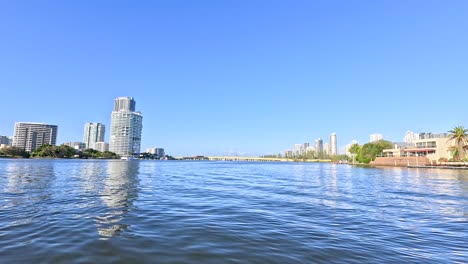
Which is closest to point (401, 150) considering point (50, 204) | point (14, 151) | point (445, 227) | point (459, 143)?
point (459, 143)

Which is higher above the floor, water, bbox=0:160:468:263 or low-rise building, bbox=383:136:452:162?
low-rise building, bbox=383:136:452:162

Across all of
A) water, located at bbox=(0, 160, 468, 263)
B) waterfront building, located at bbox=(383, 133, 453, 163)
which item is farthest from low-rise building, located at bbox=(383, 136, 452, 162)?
water, located at bbox=(0, 160, 468, 263)

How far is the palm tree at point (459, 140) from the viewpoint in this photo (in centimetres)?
9596

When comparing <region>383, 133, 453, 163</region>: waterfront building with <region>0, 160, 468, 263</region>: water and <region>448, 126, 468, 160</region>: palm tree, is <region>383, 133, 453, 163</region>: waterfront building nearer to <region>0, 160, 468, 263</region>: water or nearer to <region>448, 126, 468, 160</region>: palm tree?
<region>448, 126, 468, 160</region>: palm tree

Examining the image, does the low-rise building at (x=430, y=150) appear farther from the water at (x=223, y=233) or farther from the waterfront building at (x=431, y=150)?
the water at (x=223, y=233)

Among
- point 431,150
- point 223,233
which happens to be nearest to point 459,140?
point 431,150

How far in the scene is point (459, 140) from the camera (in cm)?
9600

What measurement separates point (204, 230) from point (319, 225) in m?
5.38

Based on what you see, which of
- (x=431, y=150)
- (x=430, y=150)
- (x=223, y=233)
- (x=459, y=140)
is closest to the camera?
(x=223, y=233)

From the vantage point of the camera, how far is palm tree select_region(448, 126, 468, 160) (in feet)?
315

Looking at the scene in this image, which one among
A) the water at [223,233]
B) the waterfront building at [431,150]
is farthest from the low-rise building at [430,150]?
the water at [223,233]

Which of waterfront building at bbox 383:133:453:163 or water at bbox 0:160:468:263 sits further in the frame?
waterfront building at bbox 383:133:453:163

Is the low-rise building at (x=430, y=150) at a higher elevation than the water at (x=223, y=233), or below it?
higher

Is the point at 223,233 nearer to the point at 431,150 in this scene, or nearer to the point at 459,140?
the point at 459,140
